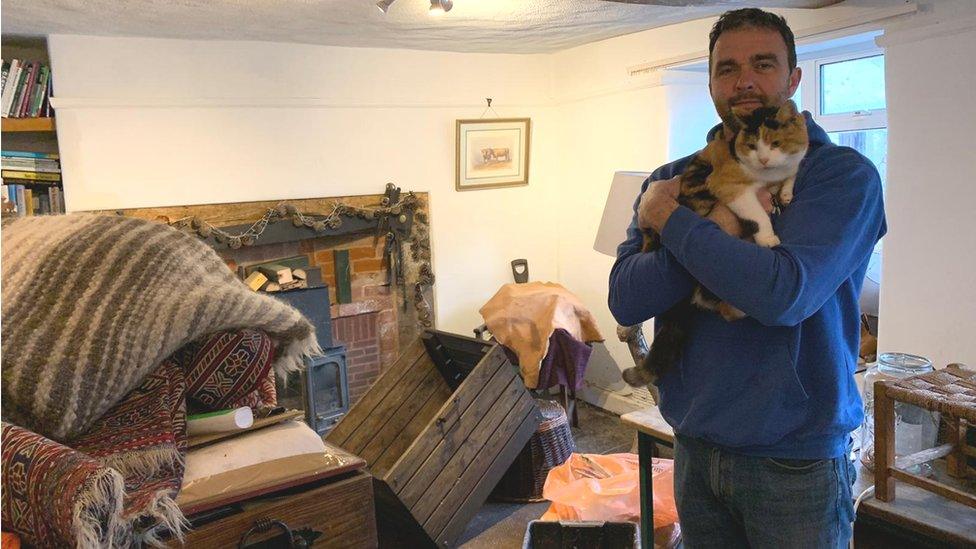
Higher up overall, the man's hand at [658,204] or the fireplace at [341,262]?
the man's hand at [658,204]

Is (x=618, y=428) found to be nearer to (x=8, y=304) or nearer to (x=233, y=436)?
(x=233, y=436)

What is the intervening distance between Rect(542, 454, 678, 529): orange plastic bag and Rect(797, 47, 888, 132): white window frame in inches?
74.9

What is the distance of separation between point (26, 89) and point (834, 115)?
3.75m

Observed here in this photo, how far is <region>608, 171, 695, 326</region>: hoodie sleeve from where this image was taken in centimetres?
124

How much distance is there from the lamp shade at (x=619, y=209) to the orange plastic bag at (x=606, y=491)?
0.78 meters

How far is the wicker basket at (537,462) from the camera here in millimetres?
3262

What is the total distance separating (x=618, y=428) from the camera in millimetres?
4090

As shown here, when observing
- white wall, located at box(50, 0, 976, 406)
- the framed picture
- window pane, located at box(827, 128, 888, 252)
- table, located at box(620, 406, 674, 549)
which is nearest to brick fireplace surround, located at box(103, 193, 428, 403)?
white wall, located at box(50, 0, 976, 406)

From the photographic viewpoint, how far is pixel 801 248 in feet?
3.63

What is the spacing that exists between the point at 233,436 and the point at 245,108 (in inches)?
119

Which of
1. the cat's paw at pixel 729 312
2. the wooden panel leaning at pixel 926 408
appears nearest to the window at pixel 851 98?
the wooden panel leaning at pixel 926 408

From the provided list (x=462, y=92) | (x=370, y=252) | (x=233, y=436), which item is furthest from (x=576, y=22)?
(x=233, y=436)

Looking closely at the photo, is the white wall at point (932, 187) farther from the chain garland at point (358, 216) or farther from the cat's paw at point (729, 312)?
the chain garland at point (358, 216)

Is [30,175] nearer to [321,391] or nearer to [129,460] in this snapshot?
[321,391]
